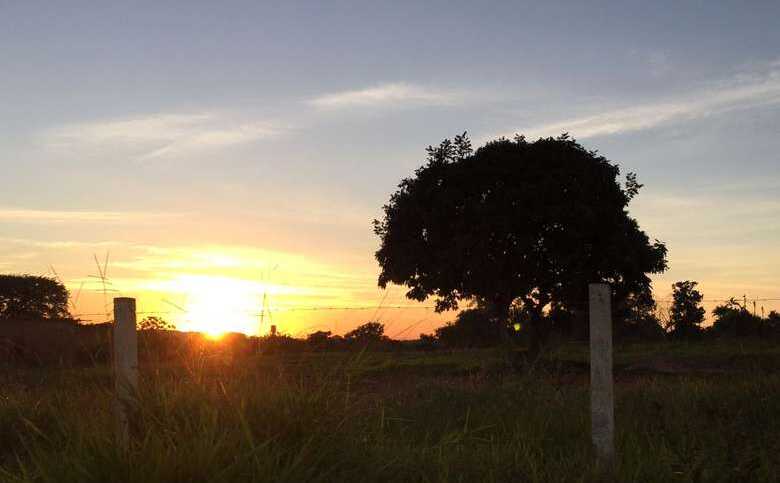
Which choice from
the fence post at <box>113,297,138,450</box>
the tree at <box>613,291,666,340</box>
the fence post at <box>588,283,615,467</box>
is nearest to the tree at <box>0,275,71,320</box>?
the tree at <box>613,291,666,340</box>

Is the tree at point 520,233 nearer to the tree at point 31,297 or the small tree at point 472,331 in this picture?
the small tree at point 472,331

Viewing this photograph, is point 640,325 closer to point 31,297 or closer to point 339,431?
point 31,297

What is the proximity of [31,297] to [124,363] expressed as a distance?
2932 centimetres

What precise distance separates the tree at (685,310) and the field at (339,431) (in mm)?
20885

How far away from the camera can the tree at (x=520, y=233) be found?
24625mm

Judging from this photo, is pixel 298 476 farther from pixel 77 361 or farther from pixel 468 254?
pixel 468 254

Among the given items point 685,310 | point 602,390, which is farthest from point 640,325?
point 602,390

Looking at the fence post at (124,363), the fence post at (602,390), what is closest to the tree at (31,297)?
the fence post at (124,363)

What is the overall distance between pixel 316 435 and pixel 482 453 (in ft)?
5.90

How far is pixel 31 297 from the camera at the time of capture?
107ft

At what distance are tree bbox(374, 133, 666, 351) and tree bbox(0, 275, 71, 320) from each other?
48.8 ft

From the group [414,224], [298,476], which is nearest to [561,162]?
[414,224]

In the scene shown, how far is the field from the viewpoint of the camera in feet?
15.9

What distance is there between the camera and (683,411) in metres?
9.96
